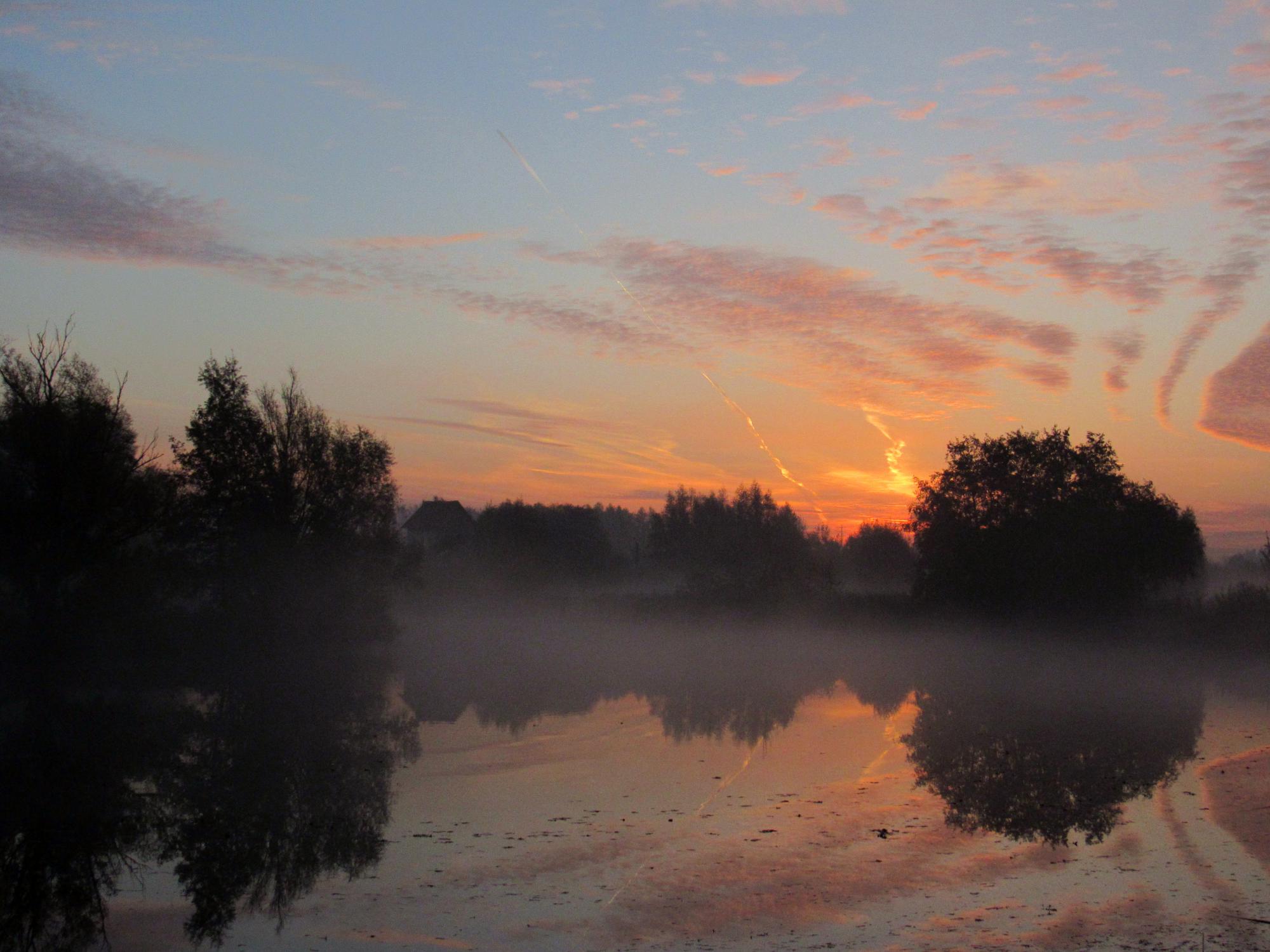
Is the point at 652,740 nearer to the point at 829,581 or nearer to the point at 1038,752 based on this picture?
the point at 1038,752

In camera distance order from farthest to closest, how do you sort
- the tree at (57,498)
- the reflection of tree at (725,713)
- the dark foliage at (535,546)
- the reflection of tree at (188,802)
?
the dark foliage at (535,546) → the tree at (57,498) → the reflection of tree at (725,713) → the reflection of tree at (188,802)

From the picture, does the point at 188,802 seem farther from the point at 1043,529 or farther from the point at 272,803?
the point at 1043,529

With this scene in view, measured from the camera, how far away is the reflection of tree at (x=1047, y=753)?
1462 cm

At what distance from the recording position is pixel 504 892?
10719 mm

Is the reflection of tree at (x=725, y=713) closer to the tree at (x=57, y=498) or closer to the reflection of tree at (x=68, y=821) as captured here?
the reflection of tree at (x=68, y=821)

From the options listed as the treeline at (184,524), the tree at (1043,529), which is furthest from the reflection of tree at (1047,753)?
the treeline at (184,524)

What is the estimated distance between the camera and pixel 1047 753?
2012 centimetres

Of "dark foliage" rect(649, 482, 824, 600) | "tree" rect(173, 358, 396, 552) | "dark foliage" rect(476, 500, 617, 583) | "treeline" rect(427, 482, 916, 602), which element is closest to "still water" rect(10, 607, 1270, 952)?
"tree" rect(173, 358, 396, 552)

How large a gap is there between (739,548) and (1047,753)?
5588cm

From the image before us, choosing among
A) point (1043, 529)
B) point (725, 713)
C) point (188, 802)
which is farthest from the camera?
point (1043, 529)

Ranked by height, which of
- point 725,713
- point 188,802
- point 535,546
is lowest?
point 725,713

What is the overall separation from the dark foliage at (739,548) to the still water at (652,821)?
117 ft

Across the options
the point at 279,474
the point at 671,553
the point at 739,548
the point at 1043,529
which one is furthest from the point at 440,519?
the point at 1043,529

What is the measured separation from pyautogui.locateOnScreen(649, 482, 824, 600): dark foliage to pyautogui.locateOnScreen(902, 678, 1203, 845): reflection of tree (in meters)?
34.8
